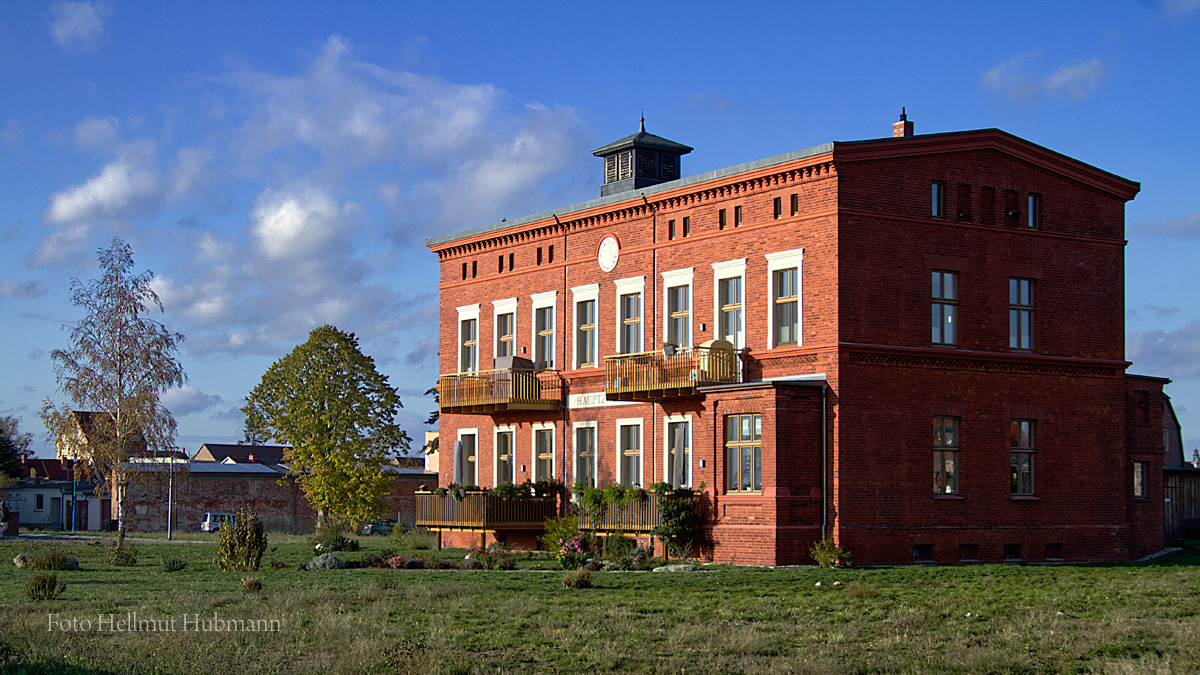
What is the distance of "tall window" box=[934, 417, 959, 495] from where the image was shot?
30016 mm

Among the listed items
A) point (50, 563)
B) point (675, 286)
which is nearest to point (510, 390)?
point (675, 286)

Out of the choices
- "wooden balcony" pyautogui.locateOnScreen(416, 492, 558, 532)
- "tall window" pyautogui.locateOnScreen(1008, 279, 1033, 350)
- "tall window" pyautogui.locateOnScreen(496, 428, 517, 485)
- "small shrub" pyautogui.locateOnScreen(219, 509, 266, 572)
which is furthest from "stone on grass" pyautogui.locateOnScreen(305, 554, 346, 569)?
"tall window" pyautogui.locateOnScreen(1008, 279, 1033, 350)

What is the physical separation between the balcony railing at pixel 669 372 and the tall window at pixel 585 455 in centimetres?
290

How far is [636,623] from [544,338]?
836 inches

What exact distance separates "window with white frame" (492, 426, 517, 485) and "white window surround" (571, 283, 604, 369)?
3855mm

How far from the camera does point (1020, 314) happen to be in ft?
104

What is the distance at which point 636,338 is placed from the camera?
3534 centimetres

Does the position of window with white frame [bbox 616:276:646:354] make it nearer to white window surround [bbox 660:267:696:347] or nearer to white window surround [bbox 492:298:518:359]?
white window surround [bbox 660:267:696:347]

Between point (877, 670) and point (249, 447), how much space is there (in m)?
96.7

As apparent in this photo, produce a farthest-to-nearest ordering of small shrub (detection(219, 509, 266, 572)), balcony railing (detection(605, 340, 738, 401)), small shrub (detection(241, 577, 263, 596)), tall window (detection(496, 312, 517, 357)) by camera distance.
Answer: tall window (detection(496, 312, 517, 357)) → balcony railing (detection(605, 340, 738, 401)) → small shrub (detection(219, 509, 266, 572)) → small shrub (detection(241, 577, 263, 596))

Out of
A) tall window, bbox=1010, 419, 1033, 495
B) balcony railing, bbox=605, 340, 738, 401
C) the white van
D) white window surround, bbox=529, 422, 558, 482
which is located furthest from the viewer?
the white van

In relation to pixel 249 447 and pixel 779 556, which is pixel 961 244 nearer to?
pixel 779 556

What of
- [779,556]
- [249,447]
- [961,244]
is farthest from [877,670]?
[249,447]

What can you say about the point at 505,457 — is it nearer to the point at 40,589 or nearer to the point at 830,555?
the point at 830,555
